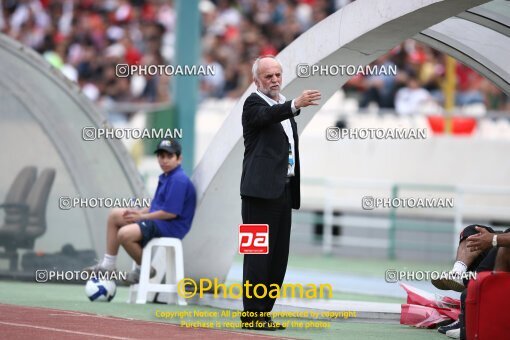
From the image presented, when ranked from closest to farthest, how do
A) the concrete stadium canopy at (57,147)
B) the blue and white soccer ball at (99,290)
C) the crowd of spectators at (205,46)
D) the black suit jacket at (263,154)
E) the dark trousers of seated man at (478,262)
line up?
the dark trousers of seated man at (478,262) < the black suit jacket at (263,154) < the blue and white soccer ball at (99,290) < the concrete stadium canopy at (57,147) < the crowd of spectators at (205,46)

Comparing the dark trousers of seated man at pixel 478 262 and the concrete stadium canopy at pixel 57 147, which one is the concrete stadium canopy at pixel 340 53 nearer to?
the dark trousers of seated man at pixel 478 262

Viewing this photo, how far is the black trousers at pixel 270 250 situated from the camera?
10156mm

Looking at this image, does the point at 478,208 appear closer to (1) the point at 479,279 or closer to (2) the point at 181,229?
(2) the point at 181,229

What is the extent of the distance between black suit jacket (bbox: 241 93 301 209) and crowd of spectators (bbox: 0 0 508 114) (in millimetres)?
11428

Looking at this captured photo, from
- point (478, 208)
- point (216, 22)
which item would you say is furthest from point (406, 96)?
point (216, 22)

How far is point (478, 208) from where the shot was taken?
2139 centimetres

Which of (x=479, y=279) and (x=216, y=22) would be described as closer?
(x=479, y=279)

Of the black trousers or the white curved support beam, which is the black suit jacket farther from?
the white curved support beam

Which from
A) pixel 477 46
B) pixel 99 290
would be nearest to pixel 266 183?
pixel 477 46

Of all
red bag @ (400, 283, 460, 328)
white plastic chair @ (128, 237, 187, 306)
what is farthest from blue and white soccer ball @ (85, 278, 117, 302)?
red bag @ (400, 283, 460, 328)

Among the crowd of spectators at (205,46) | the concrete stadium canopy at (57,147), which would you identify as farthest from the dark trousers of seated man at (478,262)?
the crowd of spectators at (205,46)

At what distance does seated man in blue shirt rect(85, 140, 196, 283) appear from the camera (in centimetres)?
1261

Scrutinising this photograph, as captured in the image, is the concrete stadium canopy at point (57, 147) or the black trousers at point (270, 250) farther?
the concrete stadium canopy at point (57, 147)

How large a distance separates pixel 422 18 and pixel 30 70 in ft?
21.2
